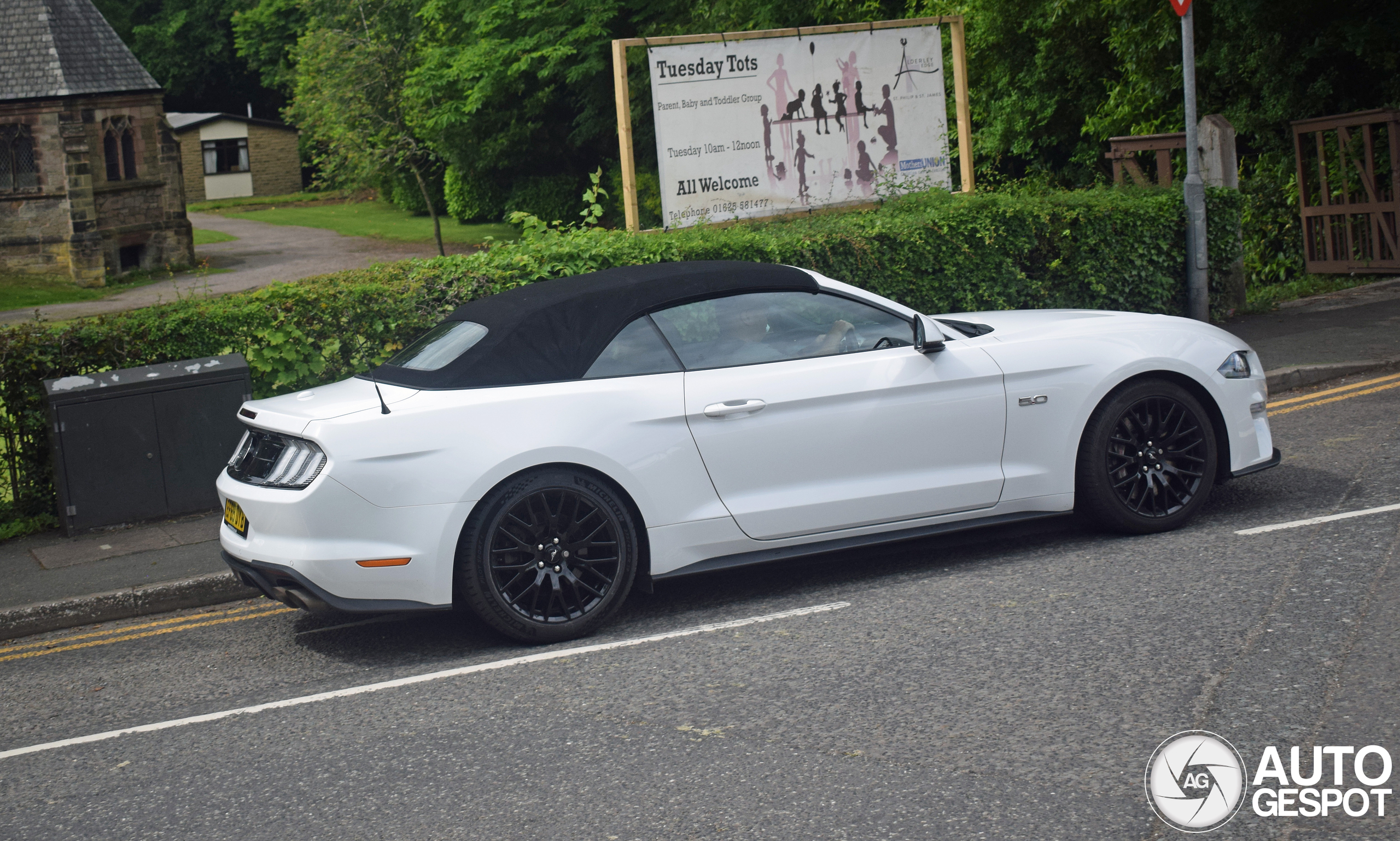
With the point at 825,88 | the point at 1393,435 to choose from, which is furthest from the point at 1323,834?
the point at 825,88

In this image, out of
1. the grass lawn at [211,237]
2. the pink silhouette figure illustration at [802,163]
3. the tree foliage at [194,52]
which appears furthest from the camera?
the tree foliage at [194,52]

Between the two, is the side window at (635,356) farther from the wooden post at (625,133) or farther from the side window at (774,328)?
the wooden post at (625,133)

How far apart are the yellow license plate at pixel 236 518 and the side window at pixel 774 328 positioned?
1.99 m

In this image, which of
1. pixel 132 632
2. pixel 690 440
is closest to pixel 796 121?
pixel 690 440

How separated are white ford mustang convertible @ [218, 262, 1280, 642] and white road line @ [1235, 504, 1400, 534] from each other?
0.28 metres

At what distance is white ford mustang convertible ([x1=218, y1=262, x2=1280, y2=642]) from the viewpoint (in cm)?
524

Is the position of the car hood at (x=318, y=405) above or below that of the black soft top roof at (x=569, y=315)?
below

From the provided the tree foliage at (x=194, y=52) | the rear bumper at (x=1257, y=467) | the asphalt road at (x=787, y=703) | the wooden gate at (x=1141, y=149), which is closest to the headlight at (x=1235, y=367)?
the rear bumper at (x=1257, y=467)

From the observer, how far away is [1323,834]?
11.3ft

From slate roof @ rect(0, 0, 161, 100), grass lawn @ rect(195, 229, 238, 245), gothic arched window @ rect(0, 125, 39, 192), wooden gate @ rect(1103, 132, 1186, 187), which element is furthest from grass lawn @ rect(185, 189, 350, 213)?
wooden gate @ rect(1103, 132, 1186, 187)

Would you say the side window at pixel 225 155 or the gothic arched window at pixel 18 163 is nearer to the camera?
the gothic arched window at pixel 18 163

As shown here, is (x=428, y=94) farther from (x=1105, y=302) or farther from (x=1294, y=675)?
(x=1294, y=675)

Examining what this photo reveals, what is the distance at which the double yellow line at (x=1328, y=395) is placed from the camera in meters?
9.02

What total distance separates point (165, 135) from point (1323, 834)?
42.0 m
